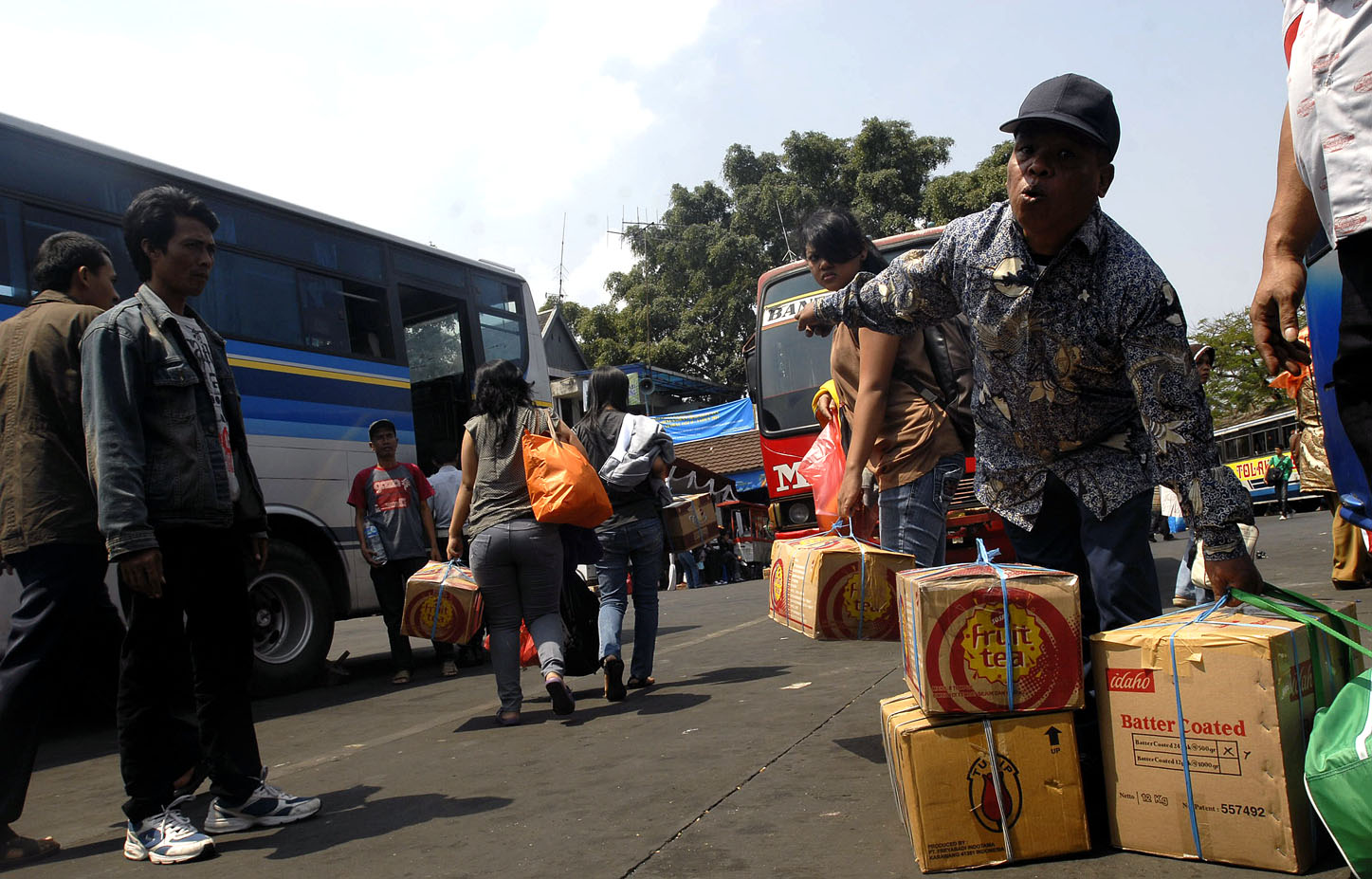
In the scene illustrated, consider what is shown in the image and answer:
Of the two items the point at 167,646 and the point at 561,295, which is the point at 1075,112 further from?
the point at 561,295

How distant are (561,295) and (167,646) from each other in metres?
39.6

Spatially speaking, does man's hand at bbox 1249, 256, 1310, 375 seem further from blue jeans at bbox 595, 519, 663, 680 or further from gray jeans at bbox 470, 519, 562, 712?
blue jeans at bbox 595, 519, 663, 680

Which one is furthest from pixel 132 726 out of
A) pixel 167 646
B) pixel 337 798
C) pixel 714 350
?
pixel 714 350

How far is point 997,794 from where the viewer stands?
2455 mm

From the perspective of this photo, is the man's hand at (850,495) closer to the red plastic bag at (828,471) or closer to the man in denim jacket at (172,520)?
the red plastic bag at (828,471)

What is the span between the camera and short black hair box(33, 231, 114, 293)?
4020mm

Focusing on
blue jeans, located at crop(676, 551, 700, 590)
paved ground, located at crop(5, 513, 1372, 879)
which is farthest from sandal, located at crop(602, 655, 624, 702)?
blue jeans, located at crop(676, 551, 700, 590)

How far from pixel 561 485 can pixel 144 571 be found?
2.15 m

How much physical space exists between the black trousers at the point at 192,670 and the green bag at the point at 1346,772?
3.00 meters

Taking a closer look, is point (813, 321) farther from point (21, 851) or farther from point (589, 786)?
point (21, 851)

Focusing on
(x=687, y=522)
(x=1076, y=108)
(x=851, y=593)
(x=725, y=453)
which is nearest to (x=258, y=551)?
(x=851, y=593)

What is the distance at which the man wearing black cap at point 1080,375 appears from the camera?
2.45 meters

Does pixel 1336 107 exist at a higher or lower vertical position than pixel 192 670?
higher

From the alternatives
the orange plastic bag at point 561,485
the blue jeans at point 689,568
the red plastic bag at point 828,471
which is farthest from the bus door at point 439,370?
the blue jeans at point 689,568
